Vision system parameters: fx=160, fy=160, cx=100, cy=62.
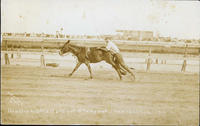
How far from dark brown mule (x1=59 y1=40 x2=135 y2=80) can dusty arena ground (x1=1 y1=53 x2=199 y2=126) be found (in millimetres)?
101

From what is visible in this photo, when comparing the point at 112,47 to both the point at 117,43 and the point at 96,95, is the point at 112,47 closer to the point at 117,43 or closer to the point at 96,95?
the point at 117,43

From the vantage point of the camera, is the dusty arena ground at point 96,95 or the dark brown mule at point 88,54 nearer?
the dusty arena ground at point 96,95

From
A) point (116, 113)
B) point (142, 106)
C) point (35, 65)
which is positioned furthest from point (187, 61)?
point (35, 65)

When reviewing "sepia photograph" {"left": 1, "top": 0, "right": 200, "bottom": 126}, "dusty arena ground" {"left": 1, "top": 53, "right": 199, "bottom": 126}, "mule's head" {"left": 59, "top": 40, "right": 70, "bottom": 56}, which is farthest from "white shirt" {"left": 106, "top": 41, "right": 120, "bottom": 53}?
"mule's head" {"left": 59, "top": 40, "right": 70, "bottom": 56}

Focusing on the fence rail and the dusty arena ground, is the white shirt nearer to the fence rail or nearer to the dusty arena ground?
the fence rail

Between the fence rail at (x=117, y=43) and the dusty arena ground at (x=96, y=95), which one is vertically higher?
the fence rail at (x=117, y=43)

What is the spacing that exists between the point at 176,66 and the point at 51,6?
6.76 feet

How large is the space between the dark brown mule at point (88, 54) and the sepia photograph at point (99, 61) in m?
0.01

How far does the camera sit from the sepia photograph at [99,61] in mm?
2232

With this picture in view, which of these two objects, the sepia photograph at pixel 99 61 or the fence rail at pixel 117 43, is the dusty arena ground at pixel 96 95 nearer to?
the sepia photograph at pixel 99 61

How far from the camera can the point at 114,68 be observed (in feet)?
7.86

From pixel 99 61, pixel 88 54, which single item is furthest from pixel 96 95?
pixel 88 54

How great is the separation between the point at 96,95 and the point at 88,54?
2.00 ft

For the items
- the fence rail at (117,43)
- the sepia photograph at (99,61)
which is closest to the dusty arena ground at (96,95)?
the sepia photograph at (99,61)
